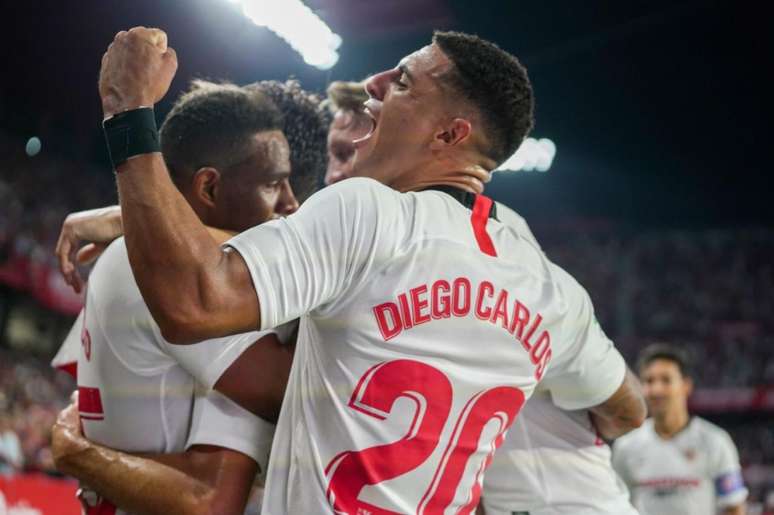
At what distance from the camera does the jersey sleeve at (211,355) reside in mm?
2055

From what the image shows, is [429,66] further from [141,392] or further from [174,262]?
[141,392]

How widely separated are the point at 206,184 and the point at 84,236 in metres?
0.62

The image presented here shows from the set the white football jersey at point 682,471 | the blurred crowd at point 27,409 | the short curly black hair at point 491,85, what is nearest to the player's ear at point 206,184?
the short curly black hair at point 491,85

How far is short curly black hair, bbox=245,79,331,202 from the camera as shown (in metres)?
3.14

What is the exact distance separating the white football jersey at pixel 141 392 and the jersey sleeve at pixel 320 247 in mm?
442

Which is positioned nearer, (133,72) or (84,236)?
(133,72)

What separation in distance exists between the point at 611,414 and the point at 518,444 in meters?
0.32

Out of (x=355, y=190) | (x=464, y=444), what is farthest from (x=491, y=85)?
(x=464, y=444)

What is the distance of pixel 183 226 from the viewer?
1.55 metres

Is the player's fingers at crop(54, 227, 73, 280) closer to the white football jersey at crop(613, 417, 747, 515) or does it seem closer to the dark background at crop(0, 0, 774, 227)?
the dark background at crop(0, 0, 774, 227)

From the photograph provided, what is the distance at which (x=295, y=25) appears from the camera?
8688mm

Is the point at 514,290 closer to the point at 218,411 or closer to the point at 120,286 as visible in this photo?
the point at 218,411

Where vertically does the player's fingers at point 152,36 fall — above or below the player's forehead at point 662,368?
above

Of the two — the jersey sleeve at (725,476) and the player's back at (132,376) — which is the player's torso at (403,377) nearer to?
the player's back at (132,376)
